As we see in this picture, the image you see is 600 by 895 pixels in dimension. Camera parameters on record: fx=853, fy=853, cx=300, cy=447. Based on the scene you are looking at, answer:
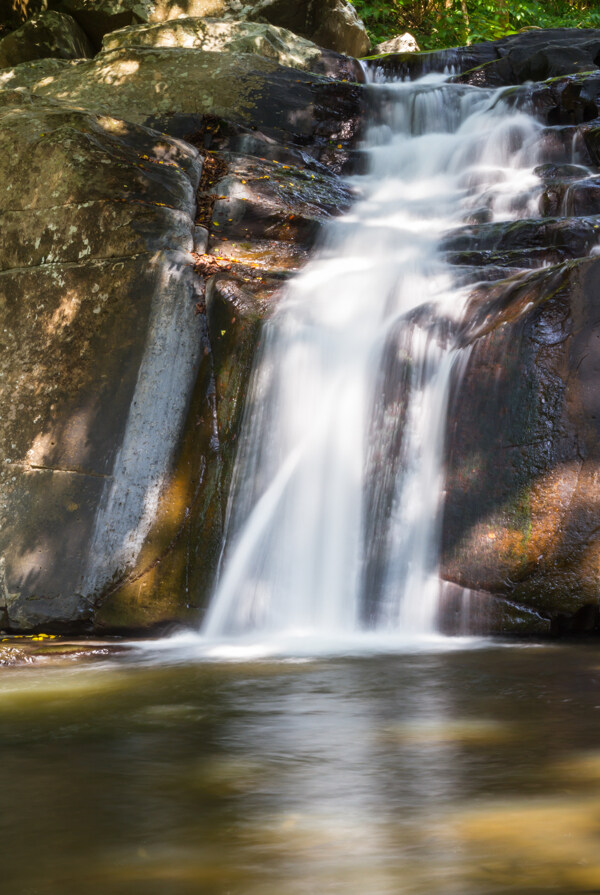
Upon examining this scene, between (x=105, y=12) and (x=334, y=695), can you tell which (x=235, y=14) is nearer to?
(x=105, y=12)

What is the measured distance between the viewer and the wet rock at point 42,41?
12.6 m

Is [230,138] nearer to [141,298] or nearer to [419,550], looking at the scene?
[141,298]

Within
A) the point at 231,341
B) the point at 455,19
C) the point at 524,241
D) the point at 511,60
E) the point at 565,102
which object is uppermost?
the point at 455,19

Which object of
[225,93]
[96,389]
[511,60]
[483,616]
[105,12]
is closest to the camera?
[483,616]

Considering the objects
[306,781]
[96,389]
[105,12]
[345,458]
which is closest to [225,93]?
[105,12]

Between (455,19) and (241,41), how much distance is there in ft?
25.1

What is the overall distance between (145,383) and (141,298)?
1.99 ft

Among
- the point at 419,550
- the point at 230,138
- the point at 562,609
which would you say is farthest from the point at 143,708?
the point at 230,138

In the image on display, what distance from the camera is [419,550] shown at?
509 cm

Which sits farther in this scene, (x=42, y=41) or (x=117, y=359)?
(x=42, y=41)

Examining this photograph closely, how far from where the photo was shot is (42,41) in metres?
12.6

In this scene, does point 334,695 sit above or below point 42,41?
below

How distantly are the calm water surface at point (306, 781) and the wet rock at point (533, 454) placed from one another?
0.81 metres

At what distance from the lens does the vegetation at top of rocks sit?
56.8ft
